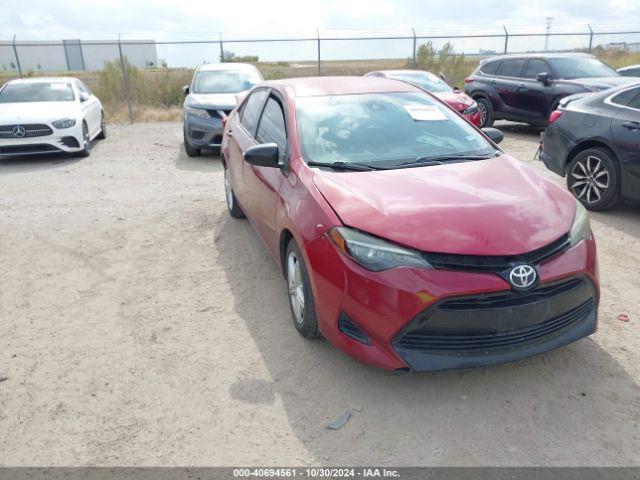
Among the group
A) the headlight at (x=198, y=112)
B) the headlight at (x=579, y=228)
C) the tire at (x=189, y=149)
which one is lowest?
the tire at (x=189, y=149)

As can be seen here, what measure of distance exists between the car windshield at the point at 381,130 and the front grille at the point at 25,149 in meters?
7.00

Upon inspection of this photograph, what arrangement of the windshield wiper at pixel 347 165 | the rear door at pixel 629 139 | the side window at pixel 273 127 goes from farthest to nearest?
the rear door at pixel 629 139
the side window at pixel 273 127
the windshield wiper at pixel 347 165

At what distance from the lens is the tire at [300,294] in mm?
3320

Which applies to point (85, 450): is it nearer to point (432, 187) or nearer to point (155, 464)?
point (155, 464)

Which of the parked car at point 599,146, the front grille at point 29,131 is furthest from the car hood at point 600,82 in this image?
the front grille at point 29,131

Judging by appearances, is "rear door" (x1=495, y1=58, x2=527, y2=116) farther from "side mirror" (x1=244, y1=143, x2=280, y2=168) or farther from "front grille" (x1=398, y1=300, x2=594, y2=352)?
"front grille" (x1=398, y1=300, x2=594, y2=352)

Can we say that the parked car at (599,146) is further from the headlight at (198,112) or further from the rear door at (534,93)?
Result: the headlight at (198,112)

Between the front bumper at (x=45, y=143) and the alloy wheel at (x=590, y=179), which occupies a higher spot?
the alloy wheel at (x=590, y=179)

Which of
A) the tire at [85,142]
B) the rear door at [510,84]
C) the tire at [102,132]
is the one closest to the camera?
the tire at [85,142]

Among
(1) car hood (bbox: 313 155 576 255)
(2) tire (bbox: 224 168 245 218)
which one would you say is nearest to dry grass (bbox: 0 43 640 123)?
(2) tire (bbox: 224 168 245 218)

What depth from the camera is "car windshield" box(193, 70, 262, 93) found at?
10.5 metres

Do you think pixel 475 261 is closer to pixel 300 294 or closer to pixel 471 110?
pixel 300 294

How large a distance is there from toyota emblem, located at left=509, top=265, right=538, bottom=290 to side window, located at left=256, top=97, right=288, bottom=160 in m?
1.88

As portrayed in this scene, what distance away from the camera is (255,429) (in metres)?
2.80
